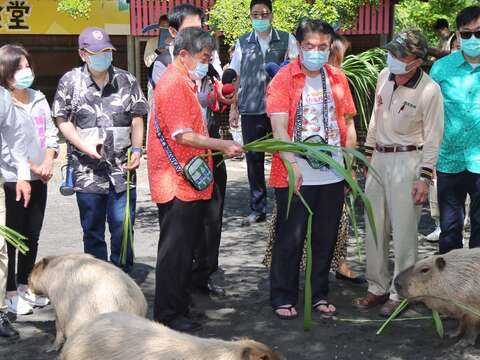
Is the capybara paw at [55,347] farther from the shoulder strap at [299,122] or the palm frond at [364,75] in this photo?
the palm frond at [364,75]

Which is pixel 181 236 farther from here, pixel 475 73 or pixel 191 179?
pixel 475 73

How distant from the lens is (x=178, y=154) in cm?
498

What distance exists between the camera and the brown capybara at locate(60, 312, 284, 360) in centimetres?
340

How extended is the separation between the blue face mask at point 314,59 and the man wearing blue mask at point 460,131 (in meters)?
1.16

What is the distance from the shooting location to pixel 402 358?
4836 mm

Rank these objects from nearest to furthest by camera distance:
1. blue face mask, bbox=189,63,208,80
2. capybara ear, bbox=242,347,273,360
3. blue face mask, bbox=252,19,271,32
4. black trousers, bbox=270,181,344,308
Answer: capybara ear, bbox=242,347,273,360, blue face mask, bbox=189,63,208,80, black trousers, bbox=270,181,344,308, blue face mask, bbox=252,19,271,32

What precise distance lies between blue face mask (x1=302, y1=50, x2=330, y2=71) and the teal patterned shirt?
3.79ft

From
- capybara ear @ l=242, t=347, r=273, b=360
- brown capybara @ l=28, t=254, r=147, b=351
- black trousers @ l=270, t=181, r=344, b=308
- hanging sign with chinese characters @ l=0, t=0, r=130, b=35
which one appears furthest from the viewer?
hanging sign with chinese characters @ l=0, t=0, r=130, b=35

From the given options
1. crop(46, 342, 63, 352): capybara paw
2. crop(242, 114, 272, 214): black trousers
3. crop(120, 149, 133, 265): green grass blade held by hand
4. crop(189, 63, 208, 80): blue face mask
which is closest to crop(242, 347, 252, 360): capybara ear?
crop(46, 342, 63, 352): capybara paw

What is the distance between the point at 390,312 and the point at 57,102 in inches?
115

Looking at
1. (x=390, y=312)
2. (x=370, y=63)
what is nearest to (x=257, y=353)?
(x=390, y=312)

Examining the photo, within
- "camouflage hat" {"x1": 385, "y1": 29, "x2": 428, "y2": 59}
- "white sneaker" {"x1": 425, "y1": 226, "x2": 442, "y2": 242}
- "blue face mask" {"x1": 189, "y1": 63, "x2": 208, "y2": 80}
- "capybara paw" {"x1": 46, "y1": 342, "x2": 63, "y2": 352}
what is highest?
"camouflage hat" {"x1": 385, "y1": 29, "x2": 428, "y2": 59}

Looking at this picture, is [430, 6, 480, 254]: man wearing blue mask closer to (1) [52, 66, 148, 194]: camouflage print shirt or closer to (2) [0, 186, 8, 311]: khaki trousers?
(1) [52, 66, 148, 194]: camouflage print shirt

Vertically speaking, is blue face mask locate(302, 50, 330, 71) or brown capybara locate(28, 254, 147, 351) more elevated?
blue face mask locate(302, 50, 330, 71)
